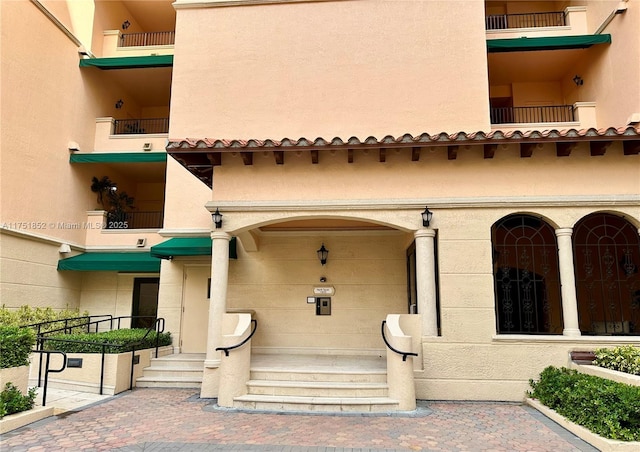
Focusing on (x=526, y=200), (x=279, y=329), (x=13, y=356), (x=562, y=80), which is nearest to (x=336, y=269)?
(x=279, y=329)

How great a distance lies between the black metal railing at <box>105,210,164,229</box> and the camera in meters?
15.0

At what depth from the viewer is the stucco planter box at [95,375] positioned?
8.80m

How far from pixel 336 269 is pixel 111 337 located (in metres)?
5.58

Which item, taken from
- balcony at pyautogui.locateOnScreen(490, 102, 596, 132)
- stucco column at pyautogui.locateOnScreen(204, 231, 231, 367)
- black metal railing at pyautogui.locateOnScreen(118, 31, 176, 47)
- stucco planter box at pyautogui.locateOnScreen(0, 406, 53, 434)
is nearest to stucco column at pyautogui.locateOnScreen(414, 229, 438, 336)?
stucco column at pyautogui.locateOnScreen(204, 231, 231, 367)

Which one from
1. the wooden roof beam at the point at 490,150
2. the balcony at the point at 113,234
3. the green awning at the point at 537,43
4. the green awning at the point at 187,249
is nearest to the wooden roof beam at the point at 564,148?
the wooden roof beam at the point at 490,150

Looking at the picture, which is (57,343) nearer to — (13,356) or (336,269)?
(13,356)

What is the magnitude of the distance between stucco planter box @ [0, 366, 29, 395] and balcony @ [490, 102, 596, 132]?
13319 mm

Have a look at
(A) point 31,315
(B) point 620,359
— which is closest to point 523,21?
(B) point 620,359

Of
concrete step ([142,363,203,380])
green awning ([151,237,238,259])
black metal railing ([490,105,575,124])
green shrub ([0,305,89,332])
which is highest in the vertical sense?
black metal railing ([490,105,575,124])

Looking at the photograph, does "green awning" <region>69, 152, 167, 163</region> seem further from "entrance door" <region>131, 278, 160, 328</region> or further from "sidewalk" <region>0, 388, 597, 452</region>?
"sidewalk" <region>0, 388, 597, 452</region>

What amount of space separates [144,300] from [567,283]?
39.9ft

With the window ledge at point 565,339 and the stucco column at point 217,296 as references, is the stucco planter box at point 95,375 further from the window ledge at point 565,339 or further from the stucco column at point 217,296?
the window ledge at point 565,339

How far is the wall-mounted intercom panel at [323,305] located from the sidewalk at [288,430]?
156 inches

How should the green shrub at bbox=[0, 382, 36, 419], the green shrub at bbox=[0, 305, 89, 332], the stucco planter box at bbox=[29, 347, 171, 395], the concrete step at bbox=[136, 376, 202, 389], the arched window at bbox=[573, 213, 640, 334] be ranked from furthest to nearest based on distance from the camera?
the green shrub at bbox=[0, 305, 89, 332], the arched window at bbox=[573, 213, 640, 334], the concrete step at bbox=[136, 376, 202, 389], the stucco planter box at bbox=[29, 347, 171, 395], the green shrub at bbox=[0, 382, 36, 419]
